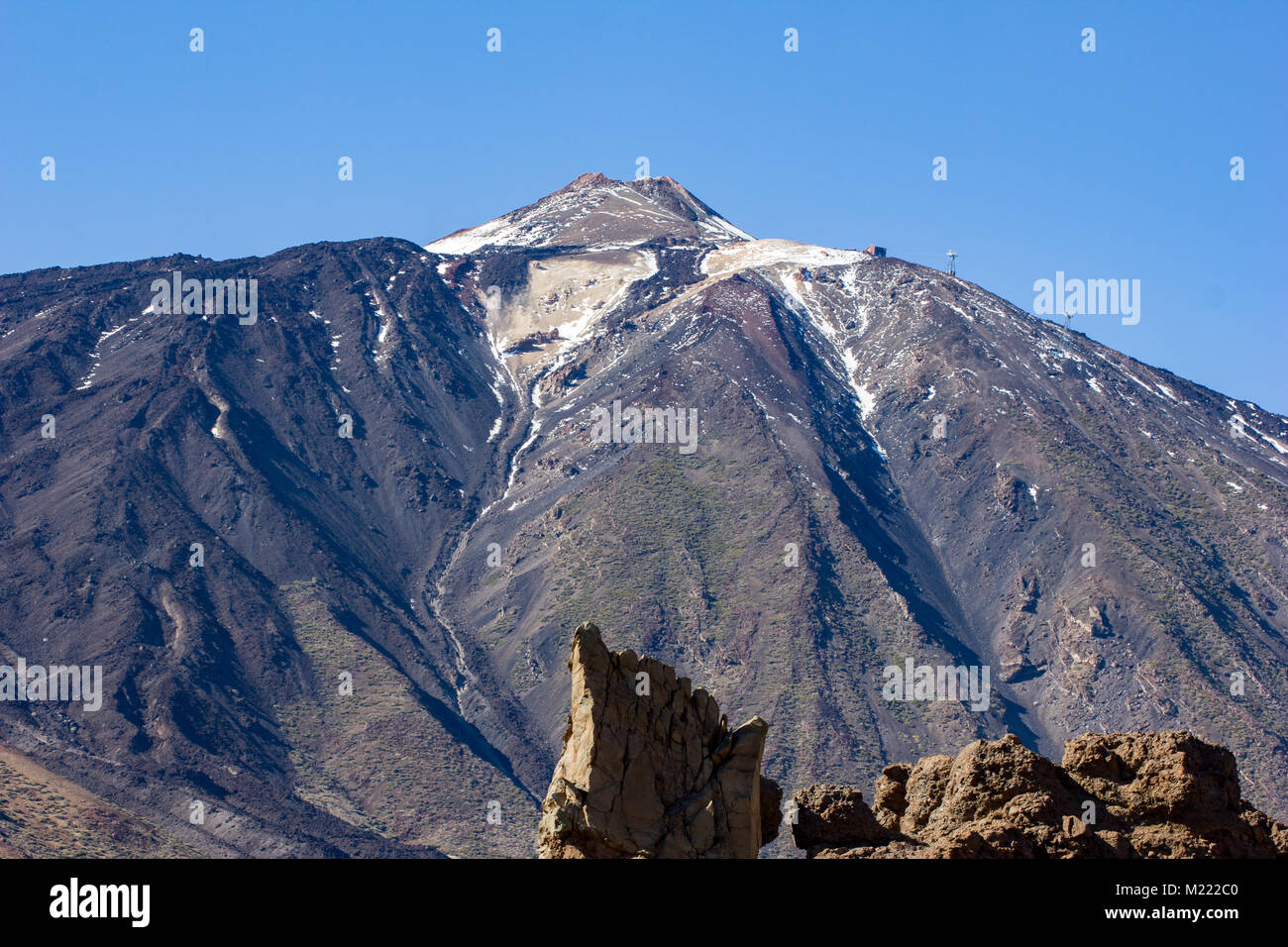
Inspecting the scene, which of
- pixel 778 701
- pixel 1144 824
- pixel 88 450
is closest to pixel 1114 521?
pixel 778 701

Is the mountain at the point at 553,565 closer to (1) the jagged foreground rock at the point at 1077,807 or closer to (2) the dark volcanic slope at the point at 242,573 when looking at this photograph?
(2) the dark volcanic slope at the point at 242,573

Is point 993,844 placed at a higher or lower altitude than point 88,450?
lower

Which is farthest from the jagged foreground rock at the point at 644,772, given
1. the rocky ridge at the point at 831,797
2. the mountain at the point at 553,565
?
the mountain at the point at 553,565

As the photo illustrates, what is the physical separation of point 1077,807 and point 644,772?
5.46m

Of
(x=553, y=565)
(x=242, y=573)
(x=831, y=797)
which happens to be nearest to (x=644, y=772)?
(x=831, y=797)

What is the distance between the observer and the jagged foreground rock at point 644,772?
17453 mm

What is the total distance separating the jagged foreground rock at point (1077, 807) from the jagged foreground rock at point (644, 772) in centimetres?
140

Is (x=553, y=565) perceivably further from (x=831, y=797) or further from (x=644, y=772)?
(x=644, y=772)

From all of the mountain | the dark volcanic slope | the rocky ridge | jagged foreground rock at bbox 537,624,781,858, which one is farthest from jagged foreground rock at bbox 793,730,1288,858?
the mountain

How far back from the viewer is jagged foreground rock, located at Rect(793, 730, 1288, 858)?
18.4 metres

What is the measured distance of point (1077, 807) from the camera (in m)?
19.4

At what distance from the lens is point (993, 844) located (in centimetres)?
1755
